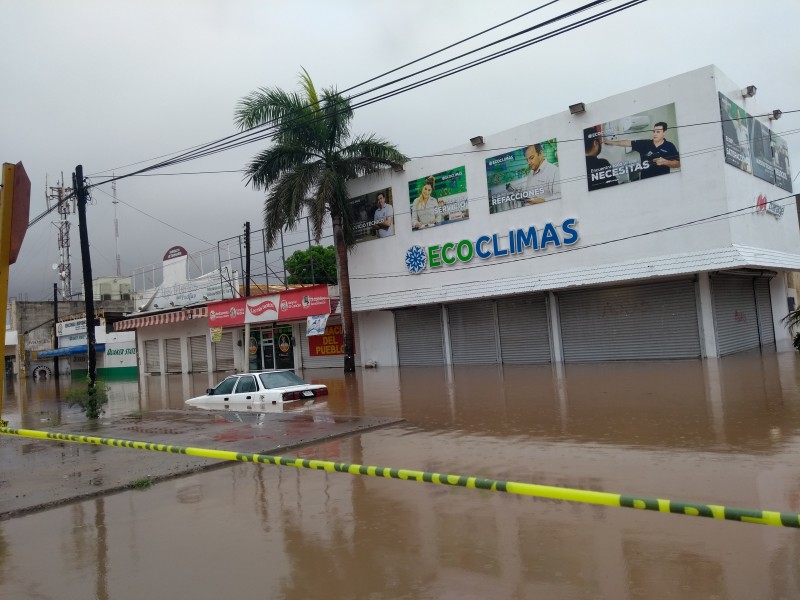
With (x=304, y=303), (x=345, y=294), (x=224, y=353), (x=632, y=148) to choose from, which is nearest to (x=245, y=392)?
(x=345, y=294)

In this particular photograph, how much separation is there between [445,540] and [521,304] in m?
19.7

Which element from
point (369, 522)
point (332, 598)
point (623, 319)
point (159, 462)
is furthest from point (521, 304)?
point (332, 598)

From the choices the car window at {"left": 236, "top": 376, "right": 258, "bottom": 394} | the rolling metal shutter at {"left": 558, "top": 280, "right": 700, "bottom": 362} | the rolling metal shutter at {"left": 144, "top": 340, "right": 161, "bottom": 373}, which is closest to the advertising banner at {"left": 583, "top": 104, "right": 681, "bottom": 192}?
the rolling metal shutter at {"left": 558, "top": 280, "right": 700, "bottom": 362}

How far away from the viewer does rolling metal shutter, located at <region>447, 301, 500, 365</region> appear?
83.3 ft

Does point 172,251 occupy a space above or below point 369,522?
above

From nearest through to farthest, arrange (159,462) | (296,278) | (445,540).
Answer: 1. (445,540)
2. (159,462)
3. (296,278)

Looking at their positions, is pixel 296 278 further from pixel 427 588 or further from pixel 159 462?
pixel 427 588

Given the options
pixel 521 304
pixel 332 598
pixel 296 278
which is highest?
pixel 296 278

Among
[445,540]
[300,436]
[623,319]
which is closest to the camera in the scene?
[445,540]

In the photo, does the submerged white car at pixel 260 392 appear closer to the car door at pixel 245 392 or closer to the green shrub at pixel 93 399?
the car door at pixel 245 392

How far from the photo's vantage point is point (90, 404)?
51.9ft

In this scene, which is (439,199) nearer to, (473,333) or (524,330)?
(473,333)

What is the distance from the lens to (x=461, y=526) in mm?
5660

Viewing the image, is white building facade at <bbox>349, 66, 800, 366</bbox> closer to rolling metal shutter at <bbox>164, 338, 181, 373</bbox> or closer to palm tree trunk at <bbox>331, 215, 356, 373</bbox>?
A: palm tree trunk at <bbox>331, 215, 356, 373</bbox>
